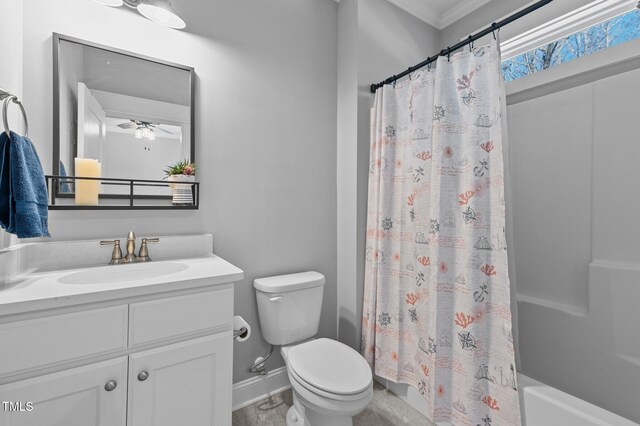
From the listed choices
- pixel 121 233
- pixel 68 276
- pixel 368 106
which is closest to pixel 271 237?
pixel 121 233

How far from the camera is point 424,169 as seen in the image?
1.59 metres

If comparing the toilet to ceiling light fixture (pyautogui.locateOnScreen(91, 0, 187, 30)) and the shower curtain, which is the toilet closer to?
the shower curtain

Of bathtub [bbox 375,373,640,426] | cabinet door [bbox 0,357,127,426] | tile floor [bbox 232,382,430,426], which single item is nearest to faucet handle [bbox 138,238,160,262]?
cabinet door [bbox 0,357,127,426]

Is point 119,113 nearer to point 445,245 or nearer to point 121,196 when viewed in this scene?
point 121,196

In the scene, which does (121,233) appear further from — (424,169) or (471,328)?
(471,328)

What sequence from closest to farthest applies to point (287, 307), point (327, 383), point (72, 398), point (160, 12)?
1. point (72, 398)
2. point (327, 383)
3. point (160, 12)
4. point (287, 307)

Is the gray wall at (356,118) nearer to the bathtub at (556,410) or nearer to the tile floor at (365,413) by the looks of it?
the tile floor at (365,413)

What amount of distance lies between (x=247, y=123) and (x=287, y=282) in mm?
1008

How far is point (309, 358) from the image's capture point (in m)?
1.43

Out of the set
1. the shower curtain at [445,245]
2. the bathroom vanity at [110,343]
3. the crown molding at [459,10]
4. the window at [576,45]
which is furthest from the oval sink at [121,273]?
the crown molding at [459,10]

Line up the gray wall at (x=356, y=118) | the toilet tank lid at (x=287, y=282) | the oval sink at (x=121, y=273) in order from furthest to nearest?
the gray wall at (x=356, y=118), the toilet tank lid at (x=287, y=282), the oval sink at (x=121, y=273)

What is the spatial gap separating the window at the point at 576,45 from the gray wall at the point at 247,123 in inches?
52.6

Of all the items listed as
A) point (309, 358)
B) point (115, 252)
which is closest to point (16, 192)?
point (115, 252)

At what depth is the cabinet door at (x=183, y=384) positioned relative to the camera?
3.27 ft
